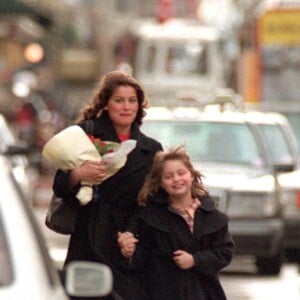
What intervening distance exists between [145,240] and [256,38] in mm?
26840

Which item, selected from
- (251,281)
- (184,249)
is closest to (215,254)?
(184,249)

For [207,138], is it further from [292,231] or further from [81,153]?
[81,153]

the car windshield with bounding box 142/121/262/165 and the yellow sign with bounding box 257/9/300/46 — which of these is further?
the yellow sign with bounding box 257/9/300/46

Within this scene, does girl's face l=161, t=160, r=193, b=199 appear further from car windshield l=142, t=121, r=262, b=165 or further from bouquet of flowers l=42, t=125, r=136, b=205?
car windshield l=142, t=121, r=262, b=165

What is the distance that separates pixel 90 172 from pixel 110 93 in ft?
1.88

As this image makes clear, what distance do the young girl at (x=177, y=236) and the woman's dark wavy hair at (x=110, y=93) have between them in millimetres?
558

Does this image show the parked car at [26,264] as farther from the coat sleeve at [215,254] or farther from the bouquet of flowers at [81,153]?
the bouquet of flowers at [81,153]

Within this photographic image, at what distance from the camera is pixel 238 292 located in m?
15.5

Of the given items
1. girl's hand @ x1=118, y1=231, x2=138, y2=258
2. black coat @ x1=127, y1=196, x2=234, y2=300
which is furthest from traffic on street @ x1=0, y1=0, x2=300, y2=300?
black coat @ x1=127, y1=196, x2=234, y2=300

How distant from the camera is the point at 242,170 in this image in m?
16.8

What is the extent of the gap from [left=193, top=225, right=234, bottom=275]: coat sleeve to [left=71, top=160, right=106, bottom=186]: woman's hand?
0.64 m

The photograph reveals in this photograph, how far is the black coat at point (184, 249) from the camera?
27.0 feet

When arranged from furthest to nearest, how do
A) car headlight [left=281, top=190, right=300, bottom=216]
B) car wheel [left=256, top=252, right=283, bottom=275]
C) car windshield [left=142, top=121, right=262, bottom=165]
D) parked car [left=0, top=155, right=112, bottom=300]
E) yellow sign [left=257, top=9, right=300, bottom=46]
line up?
yellow sign [left=257, top=9, right=300, bottom=46] → car headlight [left=281, top=190, right=300, bottom=216] → car wheel [left=256, top=252, right=283, bottom=275] → car windshield [left=142, top=121, right=262, bottom=165] → parked car [left=0, top=155, right=112, bottom=300]

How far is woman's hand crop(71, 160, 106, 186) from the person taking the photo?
27.7 feet
